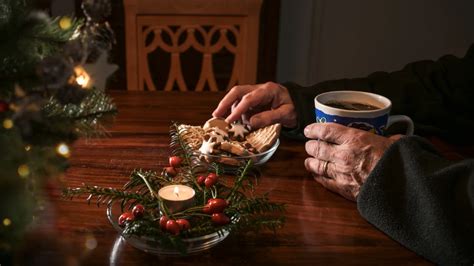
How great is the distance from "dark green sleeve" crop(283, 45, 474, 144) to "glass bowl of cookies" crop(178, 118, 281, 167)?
0.13m

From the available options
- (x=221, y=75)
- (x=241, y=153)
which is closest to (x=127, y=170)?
(x=241, y=153)

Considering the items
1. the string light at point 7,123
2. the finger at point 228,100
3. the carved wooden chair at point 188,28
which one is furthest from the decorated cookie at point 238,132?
the carved wooden chair at point 188,28

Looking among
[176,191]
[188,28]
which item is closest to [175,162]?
[176,191]

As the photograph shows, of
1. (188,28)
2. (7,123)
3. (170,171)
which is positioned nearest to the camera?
(7,123)

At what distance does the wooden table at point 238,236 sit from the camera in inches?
25.3

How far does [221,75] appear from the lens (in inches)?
139

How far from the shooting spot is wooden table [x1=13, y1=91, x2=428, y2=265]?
0.64 metres

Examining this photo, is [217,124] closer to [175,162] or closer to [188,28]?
[175,162]

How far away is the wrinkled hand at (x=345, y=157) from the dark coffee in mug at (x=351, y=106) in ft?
0.17

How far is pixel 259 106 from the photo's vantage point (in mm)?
1130

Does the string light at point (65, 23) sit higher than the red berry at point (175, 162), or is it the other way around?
the string light at point (65, 23)

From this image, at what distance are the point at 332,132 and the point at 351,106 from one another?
0.08m

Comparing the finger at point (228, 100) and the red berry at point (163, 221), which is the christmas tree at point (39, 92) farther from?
the finger at point (228, 100)

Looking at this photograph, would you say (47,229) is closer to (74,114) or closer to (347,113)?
(74,114)
